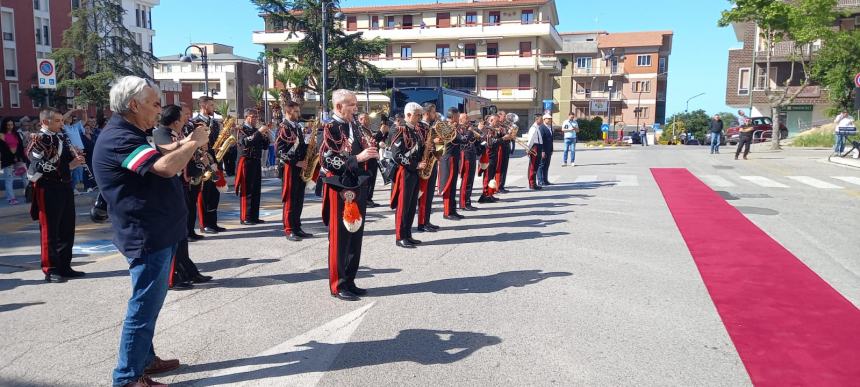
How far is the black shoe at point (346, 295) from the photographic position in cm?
598

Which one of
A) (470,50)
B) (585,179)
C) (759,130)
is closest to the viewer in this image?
(585,179)

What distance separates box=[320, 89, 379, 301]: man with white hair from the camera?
588 cm

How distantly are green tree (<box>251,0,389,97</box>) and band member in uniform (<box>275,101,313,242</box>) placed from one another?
94.7 ft

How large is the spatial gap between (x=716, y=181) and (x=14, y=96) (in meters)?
49.5

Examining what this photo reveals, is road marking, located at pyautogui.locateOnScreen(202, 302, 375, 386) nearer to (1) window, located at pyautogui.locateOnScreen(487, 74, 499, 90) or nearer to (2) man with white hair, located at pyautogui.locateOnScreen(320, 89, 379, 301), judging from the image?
(2) man with white hair, located at pyautogui.locateOnScreen(320, 89, 379, 301)

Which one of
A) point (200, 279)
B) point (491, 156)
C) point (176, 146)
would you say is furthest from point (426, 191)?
point (176, 146)

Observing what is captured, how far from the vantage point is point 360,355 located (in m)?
4.59

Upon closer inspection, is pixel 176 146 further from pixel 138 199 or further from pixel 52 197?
pixel 52 197

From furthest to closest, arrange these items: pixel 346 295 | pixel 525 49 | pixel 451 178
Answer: pixel 525 49
pixel 451 178
pixel 346 295

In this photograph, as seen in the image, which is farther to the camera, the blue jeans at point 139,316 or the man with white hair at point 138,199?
the blue jeans at point 139,316

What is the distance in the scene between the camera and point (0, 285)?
6.45m

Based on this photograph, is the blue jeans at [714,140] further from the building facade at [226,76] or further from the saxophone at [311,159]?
the building facade at [226,76]

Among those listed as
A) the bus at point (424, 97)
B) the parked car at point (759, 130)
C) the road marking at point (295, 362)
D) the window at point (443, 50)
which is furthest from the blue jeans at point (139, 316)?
the window at point (443, 50)

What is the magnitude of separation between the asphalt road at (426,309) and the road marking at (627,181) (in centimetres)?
567
